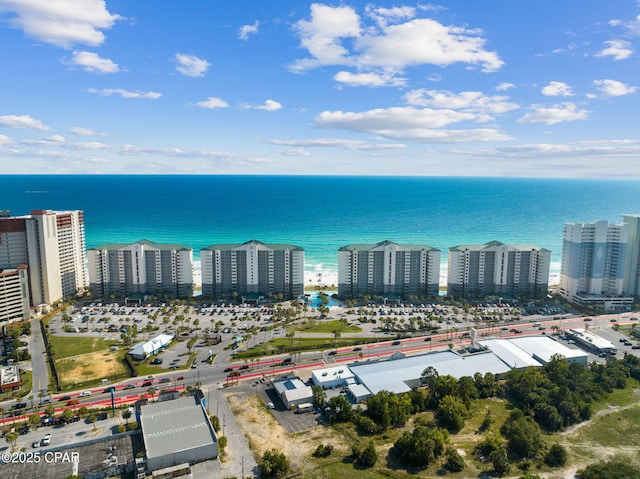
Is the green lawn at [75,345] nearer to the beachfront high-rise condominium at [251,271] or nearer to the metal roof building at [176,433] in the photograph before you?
the metal roof building at [176,433]

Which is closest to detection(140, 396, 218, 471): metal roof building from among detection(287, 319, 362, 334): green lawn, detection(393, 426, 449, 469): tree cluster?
detection(393, 426, 449, 469): tree cluster

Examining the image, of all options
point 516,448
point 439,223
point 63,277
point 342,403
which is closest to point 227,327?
point 342,403

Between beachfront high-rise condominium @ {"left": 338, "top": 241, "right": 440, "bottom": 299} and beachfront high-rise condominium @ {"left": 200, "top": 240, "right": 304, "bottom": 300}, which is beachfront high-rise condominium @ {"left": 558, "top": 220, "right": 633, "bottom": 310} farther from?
beachfront high-rise condominium @ {"left": 200, "top": 240, "right": 304, "bottom": 300}

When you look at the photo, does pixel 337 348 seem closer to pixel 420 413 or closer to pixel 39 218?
pixel 420 413

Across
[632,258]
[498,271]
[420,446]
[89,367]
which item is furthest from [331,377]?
[632,258]

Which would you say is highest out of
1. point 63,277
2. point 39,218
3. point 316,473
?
point 39,218

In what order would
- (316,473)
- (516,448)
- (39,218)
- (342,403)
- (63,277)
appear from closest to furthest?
1. (316,473)
2. (516,448)
3. (342,403)
4. (39,218)
5. (63,277)
